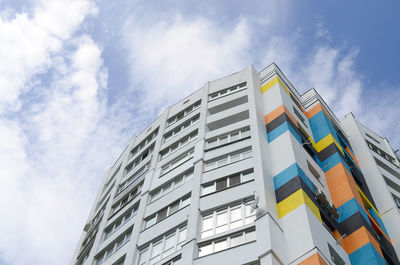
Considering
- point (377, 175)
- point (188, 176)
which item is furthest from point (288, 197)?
point (377, 175)

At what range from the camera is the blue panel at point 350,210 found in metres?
26.3

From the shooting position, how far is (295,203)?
2334 cm

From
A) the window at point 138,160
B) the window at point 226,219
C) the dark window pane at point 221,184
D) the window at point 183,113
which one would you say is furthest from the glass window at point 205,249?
the window at point 183,113

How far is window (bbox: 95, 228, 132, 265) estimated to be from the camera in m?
29.4

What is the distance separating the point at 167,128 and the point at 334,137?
44.3 feet

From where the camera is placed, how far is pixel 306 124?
35281 millimetres

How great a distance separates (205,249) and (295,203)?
5.13m

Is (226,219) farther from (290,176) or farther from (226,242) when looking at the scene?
(290,176)

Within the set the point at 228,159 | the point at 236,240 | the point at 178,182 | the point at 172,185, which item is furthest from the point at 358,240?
the point at 172,185

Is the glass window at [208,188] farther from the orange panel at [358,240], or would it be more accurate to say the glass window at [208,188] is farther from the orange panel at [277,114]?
the orange panel at [358,240]

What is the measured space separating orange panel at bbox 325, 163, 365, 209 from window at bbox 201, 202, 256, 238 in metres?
6.94

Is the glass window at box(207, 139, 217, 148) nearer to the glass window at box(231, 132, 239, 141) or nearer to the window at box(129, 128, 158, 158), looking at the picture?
the glass window at box(231, 132, 239, 141)

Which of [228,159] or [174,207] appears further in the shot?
[228,159]

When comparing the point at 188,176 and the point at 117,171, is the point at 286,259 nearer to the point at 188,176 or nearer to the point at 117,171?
the point at 188,176
